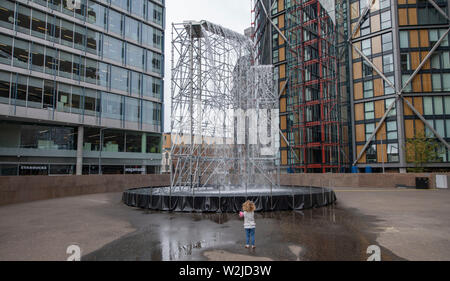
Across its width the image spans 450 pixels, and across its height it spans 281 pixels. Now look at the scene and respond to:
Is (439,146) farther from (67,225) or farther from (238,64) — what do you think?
(67,225)

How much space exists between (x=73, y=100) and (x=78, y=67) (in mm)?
4136

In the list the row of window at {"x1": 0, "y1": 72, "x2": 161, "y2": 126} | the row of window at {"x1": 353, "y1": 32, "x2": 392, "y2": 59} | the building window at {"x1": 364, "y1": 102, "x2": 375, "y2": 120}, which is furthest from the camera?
the building window at {"x1": 364, "y1": 102, "x2": 375, "y2": 120}

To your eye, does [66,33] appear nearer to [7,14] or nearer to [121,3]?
[7,14]

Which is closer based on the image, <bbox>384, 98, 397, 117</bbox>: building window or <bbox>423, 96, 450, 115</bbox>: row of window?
<bbox>423, 96, 450, 115</bbox>: row of window

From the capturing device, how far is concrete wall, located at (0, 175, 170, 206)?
20109 mm

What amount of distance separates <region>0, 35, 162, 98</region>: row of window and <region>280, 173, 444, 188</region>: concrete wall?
24133 mm

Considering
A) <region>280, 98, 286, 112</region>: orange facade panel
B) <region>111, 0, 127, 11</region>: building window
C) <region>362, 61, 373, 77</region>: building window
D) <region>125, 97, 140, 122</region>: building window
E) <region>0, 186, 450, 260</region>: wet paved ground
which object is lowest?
<region>0, 186, 450, 260</region>: wet paved ground

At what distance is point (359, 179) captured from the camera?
33.9m

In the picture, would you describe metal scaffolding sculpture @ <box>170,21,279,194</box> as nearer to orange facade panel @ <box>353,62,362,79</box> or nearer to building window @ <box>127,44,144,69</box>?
building window @ <box>127,44,144,69</box>

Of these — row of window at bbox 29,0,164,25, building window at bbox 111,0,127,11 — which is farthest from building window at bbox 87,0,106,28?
building window at bbox 111,0,127,11

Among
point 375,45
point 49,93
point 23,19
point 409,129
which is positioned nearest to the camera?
point 23,19

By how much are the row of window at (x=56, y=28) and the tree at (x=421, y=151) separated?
4074 centimetres

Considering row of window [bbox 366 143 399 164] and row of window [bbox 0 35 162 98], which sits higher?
row of window [bbox 0 35 162 98]

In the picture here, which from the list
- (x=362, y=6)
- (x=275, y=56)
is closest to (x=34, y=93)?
(x=275, y=56)
